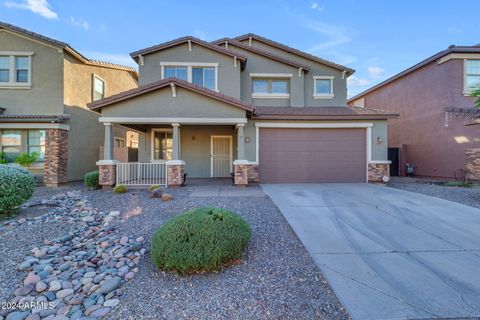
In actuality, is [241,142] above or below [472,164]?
above

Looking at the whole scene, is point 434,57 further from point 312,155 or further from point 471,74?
point 312,155

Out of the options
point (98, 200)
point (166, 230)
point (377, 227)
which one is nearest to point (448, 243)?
point (377, 227)

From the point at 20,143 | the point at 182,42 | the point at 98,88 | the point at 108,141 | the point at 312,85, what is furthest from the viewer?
the point at 98,88

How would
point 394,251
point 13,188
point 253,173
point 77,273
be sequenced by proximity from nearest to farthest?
point 77,273
point 394,251
point 13,188
point 253,173

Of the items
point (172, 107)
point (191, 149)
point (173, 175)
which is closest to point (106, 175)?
point (173, 175)

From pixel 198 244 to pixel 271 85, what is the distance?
1081 cm

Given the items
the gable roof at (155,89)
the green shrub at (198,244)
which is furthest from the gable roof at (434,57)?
the green shrub at (198,244)

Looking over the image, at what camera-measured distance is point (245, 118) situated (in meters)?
9.61

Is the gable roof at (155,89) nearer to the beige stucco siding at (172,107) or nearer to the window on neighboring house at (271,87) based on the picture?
the beige stucco siding at (172,107)

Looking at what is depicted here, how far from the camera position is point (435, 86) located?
43.8 feet

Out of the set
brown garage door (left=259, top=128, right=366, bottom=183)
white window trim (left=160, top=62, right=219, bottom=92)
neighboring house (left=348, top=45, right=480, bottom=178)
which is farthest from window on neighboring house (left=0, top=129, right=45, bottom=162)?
neighboring house (left=348, top=45, right=480, bottom=178)

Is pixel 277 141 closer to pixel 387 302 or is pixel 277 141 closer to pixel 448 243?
pixel 448 243

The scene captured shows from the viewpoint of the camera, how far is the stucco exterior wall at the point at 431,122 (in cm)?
1241

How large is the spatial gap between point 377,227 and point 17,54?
16.0m
